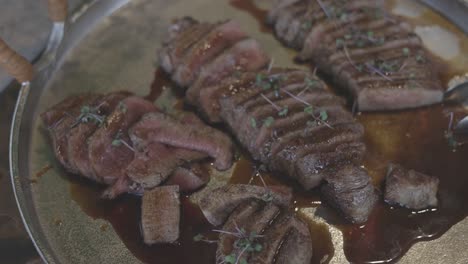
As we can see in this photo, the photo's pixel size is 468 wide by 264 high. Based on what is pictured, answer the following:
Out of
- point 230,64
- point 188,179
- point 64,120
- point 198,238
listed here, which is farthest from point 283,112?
point 64,120

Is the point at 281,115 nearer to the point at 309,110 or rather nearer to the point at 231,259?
the point at 309,110

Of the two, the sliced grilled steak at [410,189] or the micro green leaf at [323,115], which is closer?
the sliced grilled steak at [410,189]

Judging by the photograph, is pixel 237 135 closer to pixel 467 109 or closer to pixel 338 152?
pixel 338 152

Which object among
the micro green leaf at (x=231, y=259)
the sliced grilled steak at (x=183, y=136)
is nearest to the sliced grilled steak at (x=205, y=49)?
the sliced grilled steak at (x=183, y=136)

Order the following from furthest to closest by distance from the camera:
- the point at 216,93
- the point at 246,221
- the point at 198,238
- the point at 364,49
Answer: the point at 364,49 < the point at 216,93 < the point at 198,238 < the point at 246,221

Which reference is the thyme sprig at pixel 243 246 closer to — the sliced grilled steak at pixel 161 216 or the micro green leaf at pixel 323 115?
the sliced grilled steak at pixel 161 216

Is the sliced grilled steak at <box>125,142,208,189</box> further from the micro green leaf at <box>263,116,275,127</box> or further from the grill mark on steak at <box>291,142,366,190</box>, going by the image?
the grill mark on steak at <box>291,142,366,190</box>
